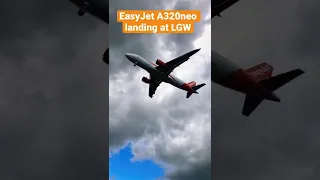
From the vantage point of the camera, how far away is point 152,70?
32500mm

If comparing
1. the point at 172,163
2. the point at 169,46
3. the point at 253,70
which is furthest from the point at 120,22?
the point at 253,70

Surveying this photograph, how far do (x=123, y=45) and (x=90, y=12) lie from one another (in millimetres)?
11135

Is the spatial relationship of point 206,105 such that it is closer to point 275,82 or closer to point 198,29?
point 198,29

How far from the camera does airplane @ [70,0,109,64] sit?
38062 mm

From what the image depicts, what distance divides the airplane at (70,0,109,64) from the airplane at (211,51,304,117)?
10030mm

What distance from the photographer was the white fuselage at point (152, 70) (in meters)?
30.4

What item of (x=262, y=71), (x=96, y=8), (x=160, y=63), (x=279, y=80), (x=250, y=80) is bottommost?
(x=160, y=63)

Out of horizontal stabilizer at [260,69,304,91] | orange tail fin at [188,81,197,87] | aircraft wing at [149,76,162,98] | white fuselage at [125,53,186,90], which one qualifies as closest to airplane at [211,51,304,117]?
horizontal stabilizer at [260,69,304,91]

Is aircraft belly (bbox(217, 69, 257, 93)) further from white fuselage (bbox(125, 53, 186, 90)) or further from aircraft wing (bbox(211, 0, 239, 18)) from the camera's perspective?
white fuselage (bbox(125, 53, 186, 90))

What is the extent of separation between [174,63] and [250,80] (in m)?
14.4
